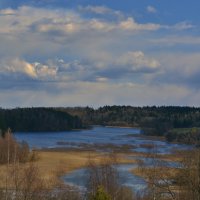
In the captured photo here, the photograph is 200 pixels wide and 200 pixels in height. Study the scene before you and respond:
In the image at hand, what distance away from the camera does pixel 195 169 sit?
16.3m

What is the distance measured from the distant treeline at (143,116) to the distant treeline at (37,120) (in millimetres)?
19983

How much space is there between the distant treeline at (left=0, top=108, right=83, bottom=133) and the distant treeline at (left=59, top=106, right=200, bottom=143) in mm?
19983

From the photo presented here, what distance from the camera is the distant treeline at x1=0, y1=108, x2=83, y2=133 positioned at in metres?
133

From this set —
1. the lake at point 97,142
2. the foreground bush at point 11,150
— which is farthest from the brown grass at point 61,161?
the lake at point 97,142

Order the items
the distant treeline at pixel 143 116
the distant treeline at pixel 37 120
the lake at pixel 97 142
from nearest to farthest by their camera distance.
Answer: the lake at pixel 97 142
the distant treeline at pixel 143 116
the distant treeline at pixel 37 120

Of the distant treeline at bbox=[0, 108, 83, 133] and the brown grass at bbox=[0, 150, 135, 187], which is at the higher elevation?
the distant treeline at bbox=[0, 108, 83, 133]

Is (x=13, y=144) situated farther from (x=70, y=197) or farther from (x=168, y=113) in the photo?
(x=168, y=113)

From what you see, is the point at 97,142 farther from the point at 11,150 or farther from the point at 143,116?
the point at 143,116

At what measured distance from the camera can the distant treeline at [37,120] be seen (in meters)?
133

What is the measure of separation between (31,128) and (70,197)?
378 feet

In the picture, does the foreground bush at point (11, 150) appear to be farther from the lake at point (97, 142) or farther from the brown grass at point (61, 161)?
the lake at point (97, 142)

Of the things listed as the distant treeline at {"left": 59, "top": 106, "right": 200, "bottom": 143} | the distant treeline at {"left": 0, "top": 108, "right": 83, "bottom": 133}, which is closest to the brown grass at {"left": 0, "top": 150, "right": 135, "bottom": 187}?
the distant treeline at {"left": 59, "top": 106, "right": 200, "bottom": 143}

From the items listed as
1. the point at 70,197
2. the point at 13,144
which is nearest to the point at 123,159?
the point at 13,144

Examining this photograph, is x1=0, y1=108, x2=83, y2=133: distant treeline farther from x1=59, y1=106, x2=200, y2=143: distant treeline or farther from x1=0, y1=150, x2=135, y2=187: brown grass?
x1=0, y1=150, x2=135, y2=187: brown grass
